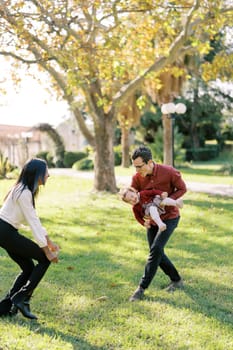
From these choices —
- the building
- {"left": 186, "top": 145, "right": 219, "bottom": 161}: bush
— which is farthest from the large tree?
{"left": 186, "top": 145, "right": 219, "bottom": 161}: bush

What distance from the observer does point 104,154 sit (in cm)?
1422

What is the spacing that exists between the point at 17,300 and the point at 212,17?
9.69m

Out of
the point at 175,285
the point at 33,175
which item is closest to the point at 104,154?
the point at 175,285

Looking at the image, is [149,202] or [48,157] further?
[48,157]

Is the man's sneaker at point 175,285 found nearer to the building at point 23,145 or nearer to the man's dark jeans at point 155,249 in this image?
the man's dark jeans at point 155,249

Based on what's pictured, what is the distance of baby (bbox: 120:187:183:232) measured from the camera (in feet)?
15.1

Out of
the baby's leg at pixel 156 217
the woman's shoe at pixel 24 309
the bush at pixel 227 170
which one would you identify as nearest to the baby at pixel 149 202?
the baby's leg at pixel 156 217

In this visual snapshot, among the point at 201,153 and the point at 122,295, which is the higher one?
the point at 201,153

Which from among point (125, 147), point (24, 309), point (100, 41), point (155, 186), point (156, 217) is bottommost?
point (24, 309)

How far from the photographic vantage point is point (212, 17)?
1151 cm

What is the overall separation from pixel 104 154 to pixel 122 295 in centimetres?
940

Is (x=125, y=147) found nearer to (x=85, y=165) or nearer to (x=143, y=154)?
(x=85, y=165)

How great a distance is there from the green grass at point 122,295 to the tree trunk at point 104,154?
15.0ft

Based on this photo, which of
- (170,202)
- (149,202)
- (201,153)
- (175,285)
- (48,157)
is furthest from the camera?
(201,153)
